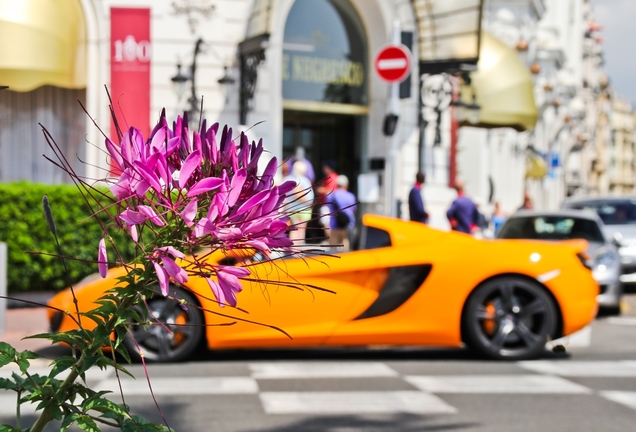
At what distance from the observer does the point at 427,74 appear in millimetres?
18797

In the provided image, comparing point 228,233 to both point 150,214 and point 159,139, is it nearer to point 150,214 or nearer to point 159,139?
point 150,214

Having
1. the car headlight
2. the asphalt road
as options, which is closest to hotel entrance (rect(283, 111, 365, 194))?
the car headlight

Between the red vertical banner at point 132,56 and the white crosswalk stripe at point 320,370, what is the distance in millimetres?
9111

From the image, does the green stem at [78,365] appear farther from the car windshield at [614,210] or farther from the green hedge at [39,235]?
the car windshield at [614,210]

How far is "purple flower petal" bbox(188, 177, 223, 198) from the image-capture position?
5.96ft

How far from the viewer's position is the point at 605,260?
12.7m

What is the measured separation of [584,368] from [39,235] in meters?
7.33

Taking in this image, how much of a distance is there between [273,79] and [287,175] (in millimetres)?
2530


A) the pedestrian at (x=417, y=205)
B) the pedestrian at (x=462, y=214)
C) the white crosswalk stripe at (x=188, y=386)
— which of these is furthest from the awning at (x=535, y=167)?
the white crosswalk stripe at (x=188, y=386)

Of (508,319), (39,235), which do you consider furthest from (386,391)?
(39,235)

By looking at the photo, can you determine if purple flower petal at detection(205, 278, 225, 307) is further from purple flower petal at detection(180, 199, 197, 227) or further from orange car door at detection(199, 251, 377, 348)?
orange car door at detection(199, 251, 377, 348)

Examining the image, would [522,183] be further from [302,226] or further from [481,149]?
[302,226]

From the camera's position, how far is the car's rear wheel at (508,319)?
7.82 m

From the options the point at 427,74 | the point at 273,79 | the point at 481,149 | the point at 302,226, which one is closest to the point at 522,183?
the point at 481,149
